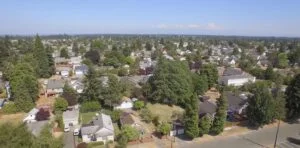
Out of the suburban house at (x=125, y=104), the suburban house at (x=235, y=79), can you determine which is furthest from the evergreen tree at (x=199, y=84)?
the suburban house at (x=125, y=104)

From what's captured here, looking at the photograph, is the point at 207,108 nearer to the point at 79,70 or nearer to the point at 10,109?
the point at 10,109

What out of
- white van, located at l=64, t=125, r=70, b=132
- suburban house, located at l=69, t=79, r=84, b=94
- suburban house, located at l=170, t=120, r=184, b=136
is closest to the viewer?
suburban house, located at l=170, t=120, r=184, b=136

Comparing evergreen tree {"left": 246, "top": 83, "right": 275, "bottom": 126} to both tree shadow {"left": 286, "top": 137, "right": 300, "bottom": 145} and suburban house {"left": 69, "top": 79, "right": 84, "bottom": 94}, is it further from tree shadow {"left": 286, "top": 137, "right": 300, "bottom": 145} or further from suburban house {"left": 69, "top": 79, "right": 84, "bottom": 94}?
suburban house {"left": 69, "top": 79, "right": 84, "bottom": 94}

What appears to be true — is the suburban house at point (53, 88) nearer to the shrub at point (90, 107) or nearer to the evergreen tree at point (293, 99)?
the shrub at point (90, 107)

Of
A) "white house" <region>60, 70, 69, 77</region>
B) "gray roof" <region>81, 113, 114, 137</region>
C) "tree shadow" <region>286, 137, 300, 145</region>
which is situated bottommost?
"tree shadow" <region>286, 137, 300, 145</region>

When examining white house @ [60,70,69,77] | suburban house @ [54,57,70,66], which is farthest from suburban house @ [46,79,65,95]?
suburban house @ [54,57,70,66]
